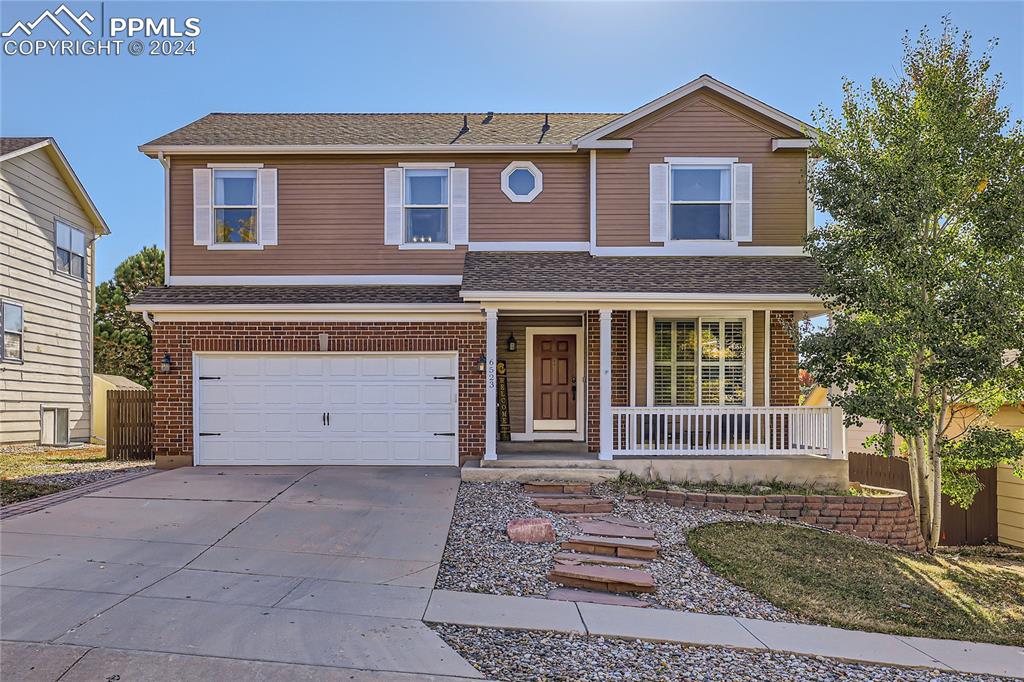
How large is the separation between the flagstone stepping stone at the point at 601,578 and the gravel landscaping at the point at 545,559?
0.10m

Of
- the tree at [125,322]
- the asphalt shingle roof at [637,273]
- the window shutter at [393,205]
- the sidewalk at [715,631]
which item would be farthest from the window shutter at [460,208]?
the tree at [125,322]

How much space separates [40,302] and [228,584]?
13.6m

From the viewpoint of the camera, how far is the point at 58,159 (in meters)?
17.2

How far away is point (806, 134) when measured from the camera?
1162 centimetres

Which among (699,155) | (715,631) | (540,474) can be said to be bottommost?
(715,631)

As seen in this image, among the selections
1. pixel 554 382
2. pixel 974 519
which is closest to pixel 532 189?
pixel 554 382

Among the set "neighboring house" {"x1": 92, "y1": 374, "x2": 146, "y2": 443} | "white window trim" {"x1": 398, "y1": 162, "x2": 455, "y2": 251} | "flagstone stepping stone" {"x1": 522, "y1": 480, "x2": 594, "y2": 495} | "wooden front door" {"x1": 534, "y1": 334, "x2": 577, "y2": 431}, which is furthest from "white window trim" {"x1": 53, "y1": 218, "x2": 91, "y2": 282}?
"flagstone stepping stone" {"x1": 522, "y1": 480, "x2": 594, "y2": 495}

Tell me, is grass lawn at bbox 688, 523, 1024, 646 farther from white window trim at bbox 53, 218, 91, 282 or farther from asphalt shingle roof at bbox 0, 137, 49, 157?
white window trim at bbox 53, 218, 91, 282

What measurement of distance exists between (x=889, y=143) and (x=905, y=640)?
674 cm

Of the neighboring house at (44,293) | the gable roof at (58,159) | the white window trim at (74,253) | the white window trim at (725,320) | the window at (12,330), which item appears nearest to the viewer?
the white window trim at (725,320)

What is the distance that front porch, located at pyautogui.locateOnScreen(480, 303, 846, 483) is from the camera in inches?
437

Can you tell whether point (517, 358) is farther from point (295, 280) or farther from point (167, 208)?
point (167, 208)

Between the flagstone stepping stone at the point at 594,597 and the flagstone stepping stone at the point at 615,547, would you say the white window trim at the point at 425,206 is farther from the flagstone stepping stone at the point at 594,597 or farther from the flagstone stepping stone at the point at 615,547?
the flagstone stepping stone at the point at 594,597

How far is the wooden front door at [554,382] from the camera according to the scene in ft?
43.9
